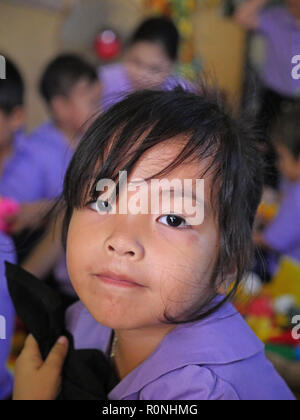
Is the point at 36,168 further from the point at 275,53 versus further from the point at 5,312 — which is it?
the point at 5,312

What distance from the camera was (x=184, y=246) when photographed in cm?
47

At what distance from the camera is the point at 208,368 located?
484mm

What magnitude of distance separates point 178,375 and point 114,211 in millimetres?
157

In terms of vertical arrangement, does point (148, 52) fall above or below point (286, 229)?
above

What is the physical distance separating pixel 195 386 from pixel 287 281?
3.11ft

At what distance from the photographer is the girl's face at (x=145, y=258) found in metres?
0.45

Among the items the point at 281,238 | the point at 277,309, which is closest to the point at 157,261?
the point at 277,309

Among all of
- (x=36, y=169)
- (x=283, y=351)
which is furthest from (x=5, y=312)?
(x=36, y=169)

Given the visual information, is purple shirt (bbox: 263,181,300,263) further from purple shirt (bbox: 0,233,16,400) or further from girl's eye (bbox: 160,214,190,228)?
girl's eye (bbox: 160,214,190,228)

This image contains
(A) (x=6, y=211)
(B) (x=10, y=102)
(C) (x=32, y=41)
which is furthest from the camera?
(C) (x=32, y=41)

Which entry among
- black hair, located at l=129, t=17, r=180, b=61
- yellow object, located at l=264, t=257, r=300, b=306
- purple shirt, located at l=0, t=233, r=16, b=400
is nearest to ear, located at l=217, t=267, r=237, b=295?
purple shirt, located at l=0, t=233, r=16, b=400

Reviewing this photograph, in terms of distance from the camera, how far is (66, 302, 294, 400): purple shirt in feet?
1.57

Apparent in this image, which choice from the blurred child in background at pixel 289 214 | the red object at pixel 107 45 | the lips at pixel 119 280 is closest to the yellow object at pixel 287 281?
the blurred child in background at pixel 289 214

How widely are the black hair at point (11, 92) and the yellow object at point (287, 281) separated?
766mm
